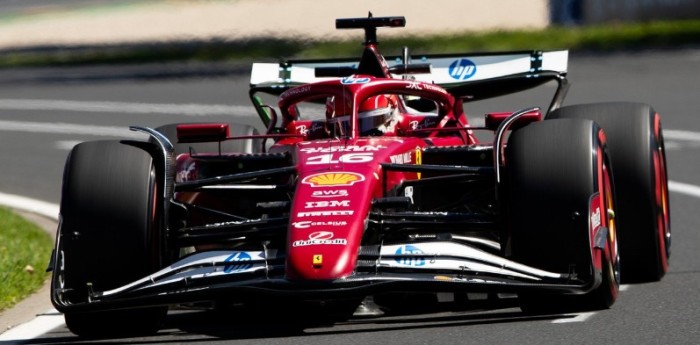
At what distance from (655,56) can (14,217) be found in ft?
43.1

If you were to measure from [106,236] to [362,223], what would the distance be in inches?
48.2

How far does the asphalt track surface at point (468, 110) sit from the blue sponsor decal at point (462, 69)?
180cm

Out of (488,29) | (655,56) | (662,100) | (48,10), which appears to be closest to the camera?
(662,100)

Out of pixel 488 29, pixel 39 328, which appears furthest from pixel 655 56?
pixel 39 328

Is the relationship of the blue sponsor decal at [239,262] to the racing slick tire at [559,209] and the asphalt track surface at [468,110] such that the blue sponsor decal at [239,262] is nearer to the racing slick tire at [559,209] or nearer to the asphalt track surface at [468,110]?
the asphalt track surface at [468,110]

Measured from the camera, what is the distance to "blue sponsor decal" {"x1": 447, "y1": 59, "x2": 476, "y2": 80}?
1128 cm

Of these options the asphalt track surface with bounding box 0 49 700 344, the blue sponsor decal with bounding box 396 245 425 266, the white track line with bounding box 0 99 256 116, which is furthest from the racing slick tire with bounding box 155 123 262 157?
the white track line with bounding box 0 99 256 116

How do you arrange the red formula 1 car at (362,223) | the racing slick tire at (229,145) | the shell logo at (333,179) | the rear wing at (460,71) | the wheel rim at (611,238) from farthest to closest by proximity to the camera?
Result: the rear wing at (460,71), the racing slick tire at (229,145), the wheel rim at (611,238), the shell logo at (333,179), the red formula 1 car at (362,223)

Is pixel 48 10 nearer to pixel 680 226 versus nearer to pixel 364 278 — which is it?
pixel 680 226

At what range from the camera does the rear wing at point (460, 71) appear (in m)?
10.9

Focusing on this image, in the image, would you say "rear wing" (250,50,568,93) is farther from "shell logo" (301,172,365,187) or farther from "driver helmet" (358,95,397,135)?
"shell logo" (301,172,365,187)

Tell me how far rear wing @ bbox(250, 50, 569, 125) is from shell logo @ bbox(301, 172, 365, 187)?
300 cm

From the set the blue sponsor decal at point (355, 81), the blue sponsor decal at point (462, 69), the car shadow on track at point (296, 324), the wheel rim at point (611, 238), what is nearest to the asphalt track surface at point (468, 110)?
the car shadow on track at point (296, 324)

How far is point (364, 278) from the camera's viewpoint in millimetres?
7199
